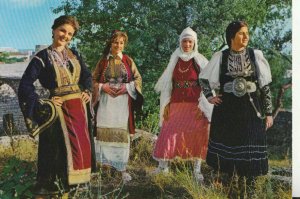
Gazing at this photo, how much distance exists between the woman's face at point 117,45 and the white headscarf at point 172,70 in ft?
1.34

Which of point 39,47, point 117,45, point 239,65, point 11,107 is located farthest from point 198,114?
point 11,107

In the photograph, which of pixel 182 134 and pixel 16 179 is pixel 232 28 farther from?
pixel 16 179

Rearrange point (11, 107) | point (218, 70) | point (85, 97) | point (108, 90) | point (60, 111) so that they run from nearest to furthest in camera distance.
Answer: point (60, 111)
point (85, 97)
point (218, 70)
point (11, 107)
point (108, 90)

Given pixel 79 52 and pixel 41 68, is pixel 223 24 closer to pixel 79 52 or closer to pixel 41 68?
pixel 79 52

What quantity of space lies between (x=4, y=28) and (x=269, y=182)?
7.81 ft

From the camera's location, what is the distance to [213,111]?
4.13 m

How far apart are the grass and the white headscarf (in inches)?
17.9

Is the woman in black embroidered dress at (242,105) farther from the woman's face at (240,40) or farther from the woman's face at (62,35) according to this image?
the woman's face at (62,35)

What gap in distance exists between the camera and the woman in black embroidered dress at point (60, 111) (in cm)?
375

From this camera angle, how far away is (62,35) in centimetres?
384

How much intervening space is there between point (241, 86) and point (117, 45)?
105 cm

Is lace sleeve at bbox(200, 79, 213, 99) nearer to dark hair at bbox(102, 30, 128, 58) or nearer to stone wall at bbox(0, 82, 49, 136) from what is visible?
dark hair at bbox(102, 30, 128, 58)

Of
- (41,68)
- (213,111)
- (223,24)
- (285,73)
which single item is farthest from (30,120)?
(285,73)

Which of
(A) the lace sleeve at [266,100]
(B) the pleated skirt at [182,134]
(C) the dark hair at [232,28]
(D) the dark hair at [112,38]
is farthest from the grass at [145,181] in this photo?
(C) the dark hair at [232,28]
